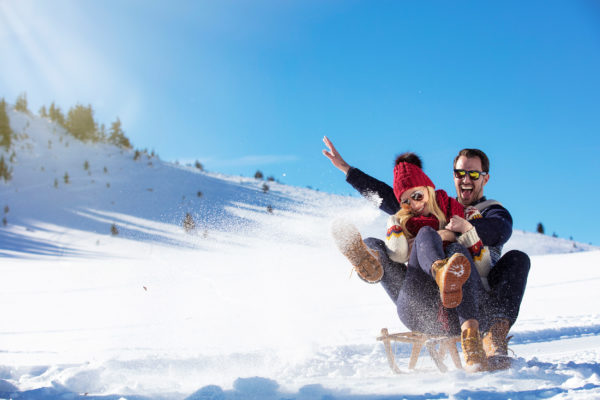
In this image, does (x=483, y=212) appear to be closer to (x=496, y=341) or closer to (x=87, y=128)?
(x=496, y=341)

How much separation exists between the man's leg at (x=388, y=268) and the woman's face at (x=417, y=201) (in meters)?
0.26

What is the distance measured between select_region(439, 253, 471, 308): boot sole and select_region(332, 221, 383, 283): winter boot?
392 mm

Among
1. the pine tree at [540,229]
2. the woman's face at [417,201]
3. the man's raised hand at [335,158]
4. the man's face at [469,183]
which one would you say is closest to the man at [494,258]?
the man's face at [469,183]

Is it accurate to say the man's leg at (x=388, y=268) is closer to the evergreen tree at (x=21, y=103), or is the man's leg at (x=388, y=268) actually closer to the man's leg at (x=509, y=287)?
the man's leg at (x=509, y=287)

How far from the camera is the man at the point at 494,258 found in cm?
217

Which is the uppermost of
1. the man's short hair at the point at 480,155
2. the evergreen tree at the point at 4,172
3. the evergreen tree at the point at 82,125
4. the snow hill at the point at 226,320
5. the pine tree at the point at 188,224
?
the evergreen tree at the point at 82,125

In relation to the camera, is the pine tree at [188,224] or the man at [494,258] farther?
the pine tree at [188,224]

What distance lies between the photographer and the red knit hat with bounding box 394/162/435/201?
95.7 inches

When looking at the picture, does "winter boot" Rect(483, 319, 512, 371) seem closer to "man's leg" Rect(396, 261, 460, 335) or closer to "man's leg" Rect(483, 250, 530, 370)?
"man's leg" Rect(483, 250, 530, 370)

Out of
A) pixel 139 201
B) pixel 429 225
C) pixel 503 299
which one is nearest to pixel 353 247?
pixel 429 225

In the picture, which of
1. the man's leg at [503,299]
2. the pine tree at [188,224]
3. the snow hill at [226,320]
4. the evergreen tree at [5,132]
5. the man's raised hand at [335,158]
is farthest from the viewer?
the evergreen tree at [5,132]

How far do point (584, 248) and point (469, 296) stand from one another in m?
16.8

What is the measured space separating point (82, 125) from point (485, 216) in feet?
81.2

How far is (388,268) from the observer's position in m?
2.34
